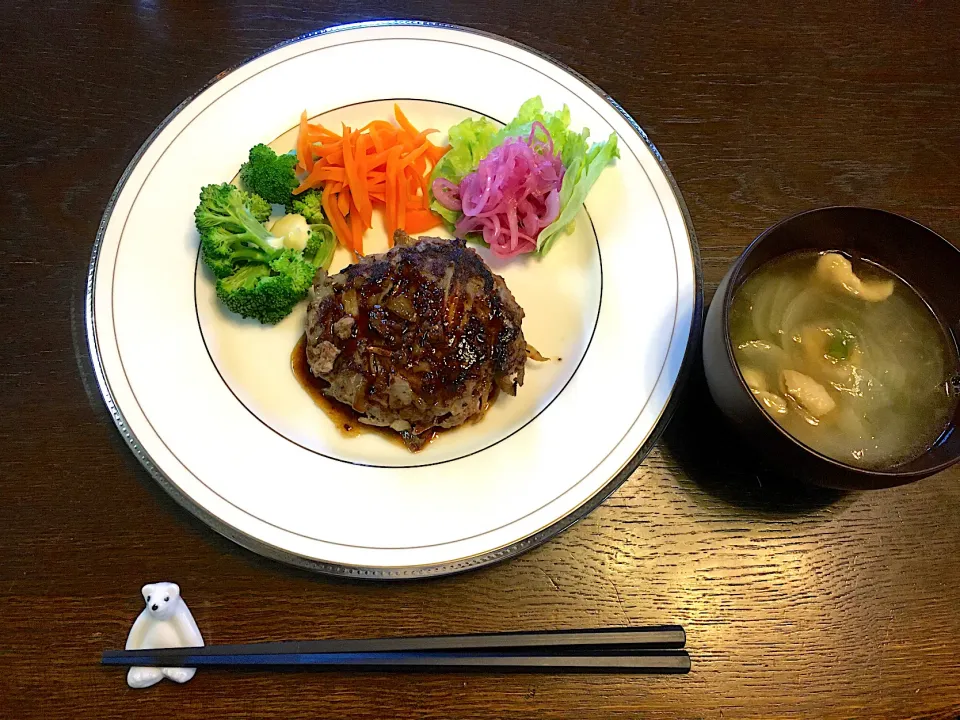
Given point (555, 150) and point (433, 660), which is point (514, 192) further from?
point (433, 660)

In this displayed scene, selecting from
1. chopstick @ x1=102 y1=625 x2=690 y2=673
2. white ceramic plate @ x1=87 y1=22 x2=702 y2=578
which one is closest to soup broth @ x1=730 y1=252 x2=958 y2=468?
white ceramic plate @ x1=87 y1=22 x2=702 y2=578

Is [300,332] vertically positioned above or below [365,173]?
below

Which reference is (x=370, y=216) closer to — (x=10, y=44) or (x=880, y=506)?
(x=10, y=44)

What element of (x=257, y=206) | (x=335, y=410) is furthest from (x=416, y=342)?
(x=257, y=206)

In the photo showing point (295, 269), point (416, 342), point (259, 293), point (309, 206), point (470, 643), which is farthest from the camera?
point (309, 206)

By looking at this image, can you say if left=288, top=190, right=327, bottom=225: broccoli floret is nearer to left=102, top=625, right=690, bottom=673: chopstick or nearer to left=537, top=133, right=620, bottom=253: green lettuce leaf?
left=537, top=133, right=620, bottom=253: green lettuce leaf

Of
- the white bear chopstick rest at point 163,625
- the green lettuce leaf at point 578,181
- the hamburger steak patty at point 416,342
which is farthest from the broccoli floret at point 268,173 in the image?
the white bear chopstick rest at point 163,625
